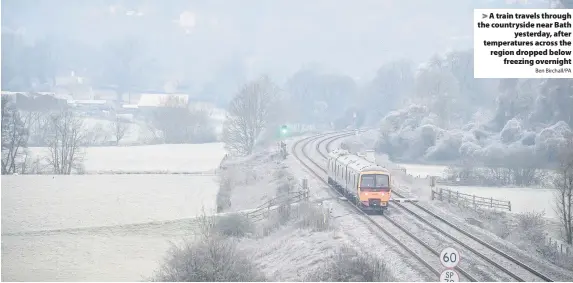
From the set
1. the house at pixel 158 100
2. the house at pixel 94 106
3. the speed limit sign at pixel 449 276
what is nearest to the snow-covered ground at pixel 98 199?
the speed limit sign at pixel 449 276

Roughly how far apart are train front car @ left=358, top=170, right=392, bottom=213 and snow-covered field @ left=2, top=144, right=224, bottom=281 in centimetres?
1049

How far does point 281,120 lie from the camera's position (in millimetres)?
90750

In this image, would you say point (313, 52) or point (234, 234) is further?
point (313, 52)

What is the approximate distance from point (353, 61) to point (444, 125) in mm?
74249

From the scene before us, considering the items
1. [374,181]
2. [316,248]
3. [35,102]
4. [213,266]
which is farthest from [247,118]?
[213,266]

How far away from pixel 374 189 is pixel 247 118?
49.2 m

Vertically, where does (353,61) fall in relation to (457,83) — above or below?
above

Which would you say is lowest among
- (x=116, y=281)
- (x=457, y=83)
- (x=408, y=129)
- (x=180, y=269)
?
(x=116, y=281)

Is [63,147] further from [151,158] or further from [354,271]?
[354,271]

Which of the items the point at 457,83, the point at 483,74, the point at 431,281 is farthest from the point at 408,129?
the point at 431,281

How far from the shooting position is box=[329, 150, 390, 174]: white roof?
113 feet

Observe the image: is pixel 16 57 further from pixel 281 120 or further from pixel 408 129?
pixel 408 129

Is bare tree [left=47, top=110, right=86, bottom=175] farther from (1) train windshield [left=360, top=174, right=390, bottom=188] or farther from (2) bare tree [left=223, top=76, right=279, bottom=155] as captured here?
(1) train windshield [left=360, top=174, right=390, bottom=188]

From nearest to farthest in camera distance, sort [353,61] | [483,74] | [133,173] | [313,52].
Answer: [133,173], [483,74], [353,61], [313,52]
